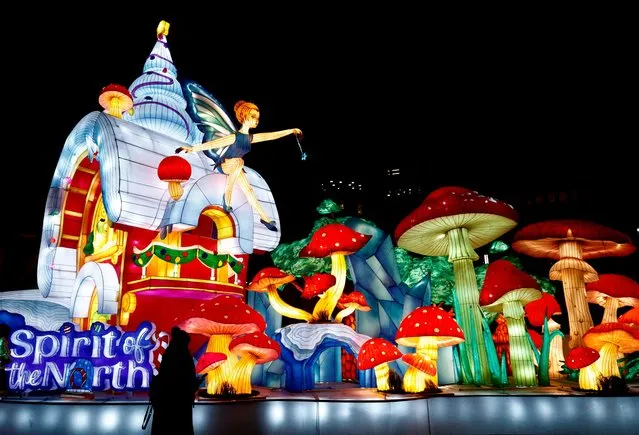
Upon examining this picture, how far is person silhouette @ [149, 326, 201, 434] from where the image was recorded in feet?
18.3

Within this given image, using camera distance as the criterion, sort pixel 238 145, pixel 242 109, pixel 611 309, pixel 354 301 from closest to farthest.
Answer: pixel 354 301, pixel 238 145, pixel 242 109, pixel 611 309

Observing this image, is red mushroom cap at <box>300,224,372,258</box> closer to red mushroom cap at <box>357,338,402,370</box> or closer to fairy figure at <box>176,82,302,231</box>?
red mushroom cap at <box>357,338,402,370</box>

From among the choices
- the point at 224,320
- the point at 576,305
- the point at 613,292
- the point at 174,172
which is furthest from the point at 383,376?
the point at 613,292

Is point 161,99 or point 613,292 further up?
point 161,99

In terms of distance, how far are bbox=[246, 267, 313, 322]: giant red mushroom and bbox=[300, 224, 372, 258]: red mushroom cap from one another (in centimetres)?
75

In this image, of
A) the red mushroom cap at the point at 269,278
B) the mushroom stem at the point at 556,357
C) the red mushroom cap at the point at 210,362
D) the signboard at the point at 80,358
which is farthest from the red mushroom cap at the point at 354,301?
the mushroom stem at the point at 556,357

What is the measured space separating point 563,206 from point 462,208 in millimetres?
22390

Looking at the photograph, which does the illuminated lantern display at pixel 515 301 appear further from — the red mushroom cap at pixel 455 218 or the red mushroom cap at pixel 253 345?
the red mushroom cap at pixel 253 345

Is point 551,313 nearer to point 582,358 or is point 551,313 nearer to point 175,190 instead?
point 582,358

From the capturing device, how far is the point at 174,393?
5652 mm

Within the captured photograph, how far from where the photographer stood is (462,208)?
34.9ft

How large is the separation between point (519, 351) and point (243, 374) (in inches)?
226

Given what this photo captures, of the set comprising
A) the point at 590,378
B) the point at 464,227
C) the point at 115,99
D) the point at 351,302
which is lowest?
the point at 590,378

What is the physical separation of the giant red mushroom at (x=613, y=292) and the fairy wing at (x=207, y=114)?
10.0 metres
